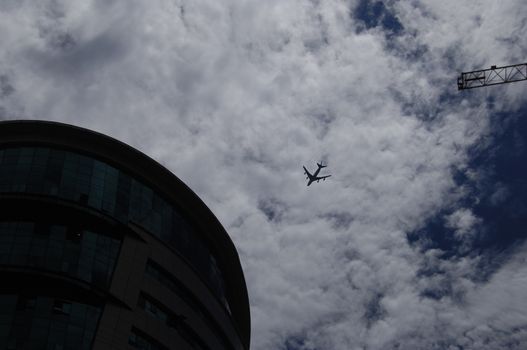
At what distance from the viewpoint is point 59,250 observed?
201ft

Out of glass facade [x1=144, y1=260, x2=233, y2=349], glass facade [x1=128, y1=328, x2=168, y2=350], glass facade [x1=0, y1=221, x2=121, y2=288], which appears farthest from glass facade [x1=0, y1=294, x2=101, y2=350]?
glass facade [x1=144, y1=260, x2=233, y2=349]

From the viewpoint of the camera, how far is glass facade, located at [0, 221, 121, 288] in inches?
2362

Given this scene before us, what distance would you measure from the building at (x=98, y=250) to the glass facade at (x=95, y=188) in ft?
0.35

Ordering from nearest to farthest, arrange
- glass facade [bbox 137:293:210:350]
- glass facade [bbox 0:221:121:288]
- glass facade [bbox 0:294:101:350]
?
1. glass facade [bbox 0:294:101:350]
2. glass facade [bbox 0:221:121:288]
3. glass facade [bbox 137:293:210:350]

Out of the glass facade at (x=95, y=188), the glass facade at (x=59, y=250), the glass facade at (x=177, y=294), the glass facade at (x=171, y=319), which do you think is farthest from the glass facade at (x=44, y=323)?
the glass facade at (x=95, y=188)

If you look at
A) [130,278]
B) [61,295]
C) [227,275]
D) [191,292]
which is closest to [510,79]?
[227,275]

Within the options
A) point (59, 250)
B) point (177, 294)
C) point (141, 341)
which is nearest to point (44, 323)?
point (59, 250)

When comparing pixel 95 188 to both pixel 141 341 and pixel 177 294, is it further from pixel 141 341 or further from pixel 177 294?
pixel 141 341

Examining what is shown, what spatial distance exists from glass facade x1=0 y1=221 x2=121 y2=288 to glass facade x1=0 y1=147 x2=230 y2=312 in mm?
3184

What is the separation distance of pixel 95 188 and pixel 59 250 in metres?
8.00

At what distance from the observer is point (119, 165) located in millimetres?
71062

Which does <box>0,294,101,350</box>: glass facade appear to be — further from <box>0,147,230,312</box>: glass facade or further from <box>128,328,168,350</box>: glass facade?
<box>0,147,230,312</box>: glass facade

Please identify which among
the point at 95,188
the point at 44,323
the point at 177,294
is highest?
the point at 95,188

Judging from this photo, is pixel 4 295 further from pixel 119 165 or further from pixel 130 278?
pixel 119 165
